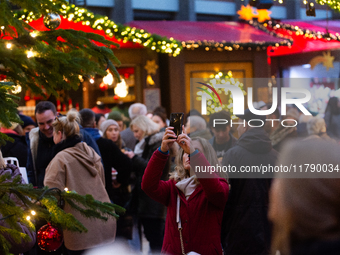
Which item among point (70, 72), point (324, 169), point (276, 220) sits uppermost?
point (70, 72)

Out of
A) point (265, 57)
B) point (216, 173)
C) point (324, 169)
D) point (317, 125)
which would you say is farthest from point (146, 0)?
point (324, 169)

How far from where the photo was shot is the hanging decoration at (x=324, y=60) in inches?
598

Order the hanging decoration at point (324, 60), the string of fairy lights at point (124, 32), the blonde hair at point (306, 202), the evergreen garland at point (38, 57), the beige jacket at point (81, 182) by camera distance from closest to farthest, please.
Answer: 1. the blonde hair at point (306, 202)
2. the evergreen garland at point (38, 57)
3. the beige jacket at point (81, 182)
4. the string of fairy lights at point (124, 32)
5. the hanging decoration at point (324, 60)

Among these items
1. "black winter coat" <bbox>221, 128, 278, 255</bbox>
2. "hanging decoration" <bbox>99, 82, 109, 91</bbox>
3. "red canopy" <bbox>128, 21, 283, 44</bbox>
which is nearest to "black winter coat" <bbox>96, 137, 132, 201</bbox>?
"black winter coat" <bbox>221, 128, 278, 255</bbox>

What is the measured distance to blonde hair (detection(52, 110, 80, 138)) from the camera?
438cm

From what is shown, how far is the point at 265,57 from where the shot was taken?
44.9 feet

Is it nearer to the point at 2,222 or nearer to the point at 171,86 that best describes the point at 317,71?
the point at 171,86

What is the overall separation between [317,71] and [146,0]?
6514mm

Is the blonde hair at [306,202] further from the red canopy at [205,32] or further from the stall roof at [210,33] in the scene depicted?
the red canopy at [205,32]

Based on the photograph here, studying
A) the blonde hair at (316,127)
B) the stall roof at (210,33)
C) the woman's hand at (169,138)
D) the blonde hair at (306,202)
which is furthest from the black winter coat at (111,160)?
the stall roof at (210,33)

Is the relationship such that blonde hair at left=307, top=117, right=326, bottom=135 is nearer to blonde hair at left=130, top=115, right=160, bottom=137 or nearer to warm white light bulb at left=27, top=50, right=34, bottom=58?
blonde hair at left=130, top=115, right=160, bottom=137

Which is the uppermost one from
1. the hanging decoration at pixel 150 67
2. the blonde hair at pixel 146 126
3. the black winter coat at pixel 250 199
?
the hanging decoration at pixel 150 67

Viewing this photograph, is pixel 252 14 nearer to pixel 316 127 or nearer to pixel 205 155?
pixel 316 127

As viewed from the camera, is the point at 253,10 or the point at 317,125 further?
the point at 253,10
